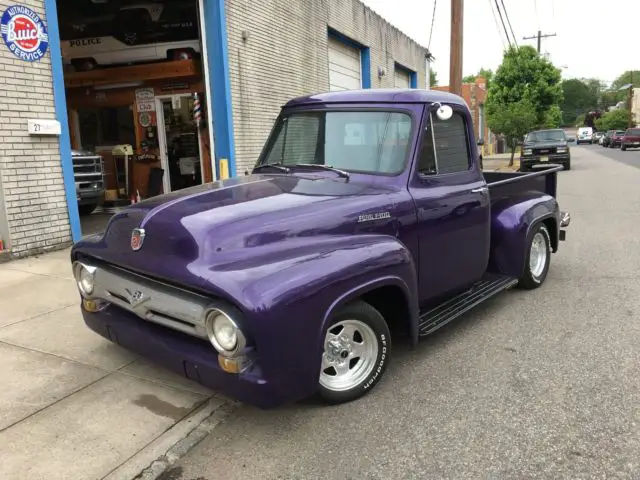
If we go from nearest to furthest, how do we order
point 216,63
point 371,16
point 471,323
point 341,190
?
point 341,190
point 471,323
point 216,63
point 371,16

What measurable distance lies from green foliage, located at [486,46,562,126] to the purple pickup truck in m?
28.6

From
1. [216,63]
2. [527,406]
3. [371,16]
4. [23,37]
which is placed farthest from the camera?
[371,16]

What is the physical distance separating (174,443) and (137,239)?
3.98 ft

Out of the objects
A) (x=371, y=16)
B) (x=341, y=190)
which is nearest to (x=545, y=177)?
(x=341, y=190)

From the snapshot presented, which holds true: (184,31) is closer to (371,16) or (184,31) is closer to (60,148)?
(60,148)

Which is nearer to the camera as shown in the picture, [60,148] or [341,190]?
[341,190]

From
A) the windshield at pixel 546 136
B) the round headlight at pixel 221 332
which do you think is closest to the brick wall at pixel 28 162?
the round headlight at pixel 221 332

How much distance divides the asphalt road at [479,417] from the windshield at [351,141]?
1.53 meters

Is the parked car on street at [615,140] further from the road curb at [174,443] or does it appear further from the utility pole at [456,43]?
the road curb at [174,443]

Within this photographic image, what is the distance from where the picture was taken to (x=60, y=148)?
7.53 meters

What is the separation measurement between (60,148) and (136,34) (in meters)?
5.70

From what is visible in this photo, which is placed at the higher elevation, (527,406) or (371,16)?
(371,16)

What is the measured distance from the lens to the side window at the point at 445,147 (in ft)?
13.8

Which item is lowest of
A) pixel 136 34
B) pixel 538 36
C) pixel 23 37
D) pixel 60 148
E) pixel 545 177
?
pixel 545 177
